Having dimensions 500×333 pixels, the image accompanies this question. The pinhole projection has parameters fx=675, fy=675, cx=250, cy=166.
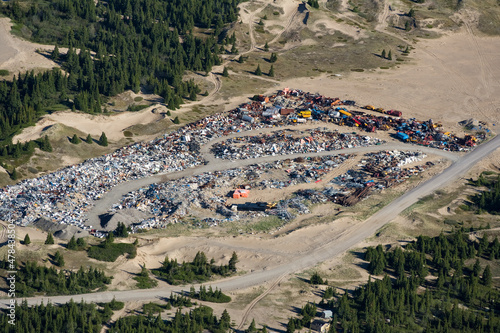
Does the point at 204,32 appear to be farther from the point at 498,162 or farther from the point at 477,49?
the point at 498,162

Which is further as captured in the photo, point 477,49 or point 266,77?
point 477,49

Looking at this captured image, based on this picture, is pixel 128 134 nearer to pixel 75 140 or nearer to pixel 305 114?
pixel 75 140

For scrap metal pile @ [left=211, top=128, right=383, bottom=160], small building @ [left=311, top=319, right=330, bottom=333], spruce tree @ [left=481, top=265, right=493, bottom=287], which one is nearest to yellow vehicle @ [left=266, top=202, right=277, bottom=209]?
scrap metal pile @ [left=211, top=128, right=383, bottom=160]

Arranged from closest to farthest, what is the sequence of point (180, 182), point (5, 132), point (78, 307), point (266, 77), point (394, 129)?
point (78, 307) < point (180, 182) < point (5, 132) < point (394, 129) < point (266, 77)

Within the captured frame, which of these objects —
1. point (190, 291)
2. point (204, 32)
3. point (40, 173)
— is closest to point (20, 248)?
point (190, 291)

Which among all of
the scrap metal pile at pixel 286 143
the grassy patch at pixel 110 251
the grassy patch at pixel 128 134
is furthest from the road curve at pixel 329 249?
the grassy patch at pixel 128 134

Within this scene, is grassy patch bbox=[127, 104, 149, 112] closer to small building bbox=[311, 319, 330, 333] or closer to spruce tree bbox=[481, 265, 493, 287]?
small building bbox=[311, 319, 330, 333]

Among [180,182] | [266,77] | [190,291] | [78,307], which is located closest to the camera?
[78,307]
